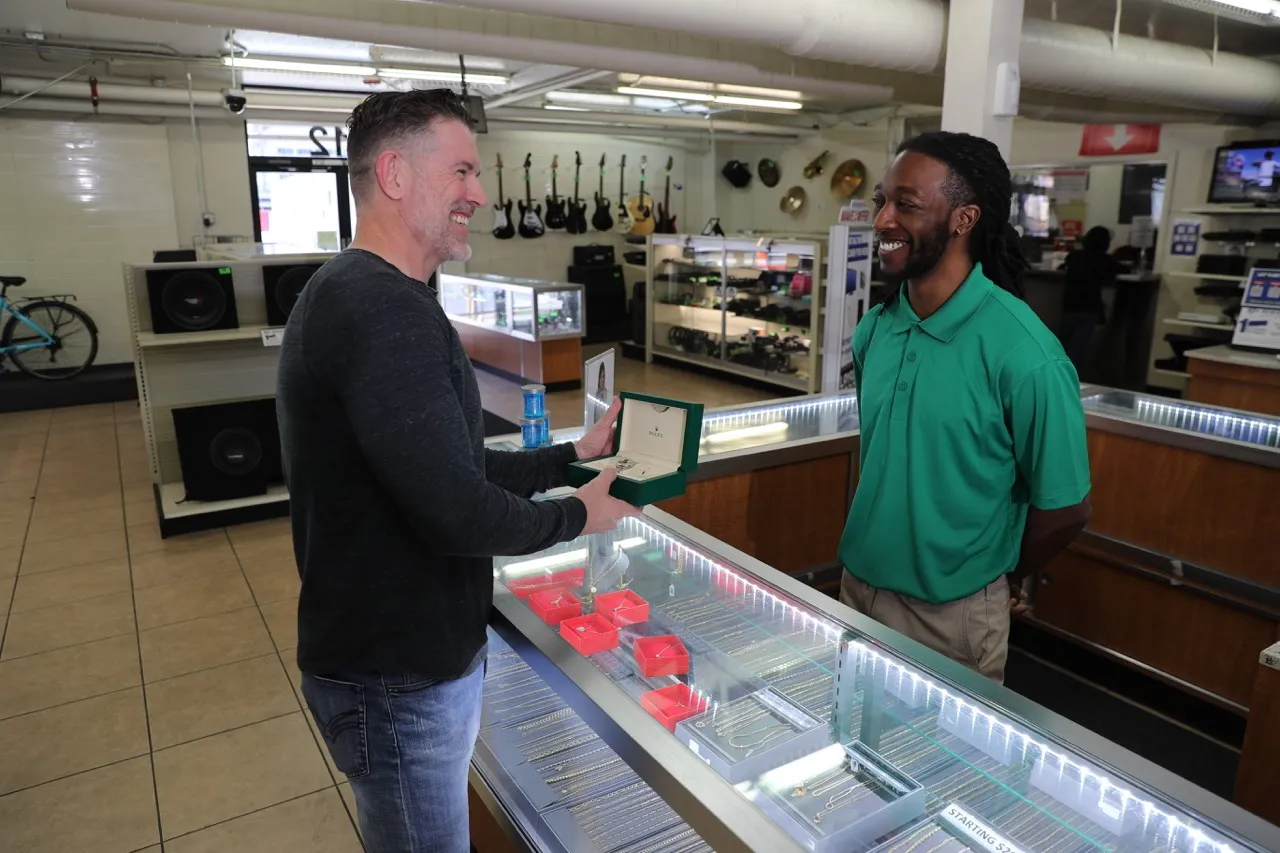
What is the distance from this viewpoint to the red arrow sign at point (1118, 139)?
8.29 meters

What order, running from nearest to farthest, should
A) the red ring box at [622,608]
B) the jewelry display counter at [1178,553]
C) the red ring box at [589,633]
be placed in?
the red ring box at [589,633], the red ring box at [622,608], the jewelry display counter at [1178,553]

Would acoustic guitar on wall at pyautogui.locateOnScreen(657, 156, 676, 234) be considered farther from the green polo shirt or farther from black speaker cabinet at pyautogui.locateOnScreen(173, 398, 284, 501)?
the green polo shirt

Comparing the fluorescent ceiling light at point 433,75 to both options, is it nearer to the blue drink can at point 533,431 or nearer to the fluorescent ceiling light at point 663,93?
the fluorescent ceiling light at point 663,93

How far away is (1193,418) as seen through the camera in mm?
3273

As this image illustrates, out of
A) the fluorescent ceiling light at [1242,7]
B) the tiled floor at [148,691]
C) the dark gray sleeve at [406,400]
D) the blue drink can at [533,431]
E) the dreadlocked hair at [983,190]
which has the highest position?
the fluorescent ceiling light at [1242,7]

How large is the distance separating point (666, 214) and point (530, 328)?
4.93m

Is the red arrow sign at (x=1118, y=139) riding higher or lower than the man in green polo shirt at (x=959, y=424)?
higher

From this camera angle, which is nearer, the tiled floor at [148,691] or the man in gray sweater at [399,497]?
the man in gray sweater at [399,497]

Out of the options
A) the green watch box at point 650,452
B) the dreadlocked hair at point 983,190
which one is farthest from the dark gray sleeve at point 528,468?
the dreadlocked hair at point 983,190

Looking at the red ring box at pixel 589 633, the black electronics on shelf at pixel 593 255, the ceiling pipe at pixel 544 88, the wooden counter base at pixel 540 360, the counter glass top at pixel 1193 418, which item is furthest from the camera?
the black electronics on shelf at pixel 593 255

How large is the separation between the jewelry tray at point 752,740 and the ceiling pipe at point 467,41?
166 inches

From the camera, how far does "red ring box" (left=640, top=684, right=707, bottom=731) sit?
4.39ft

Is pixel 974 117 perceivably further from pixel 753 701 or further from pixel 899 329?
pixel 753 701

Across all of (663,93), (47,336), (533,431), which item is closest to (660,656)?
(533,431)
